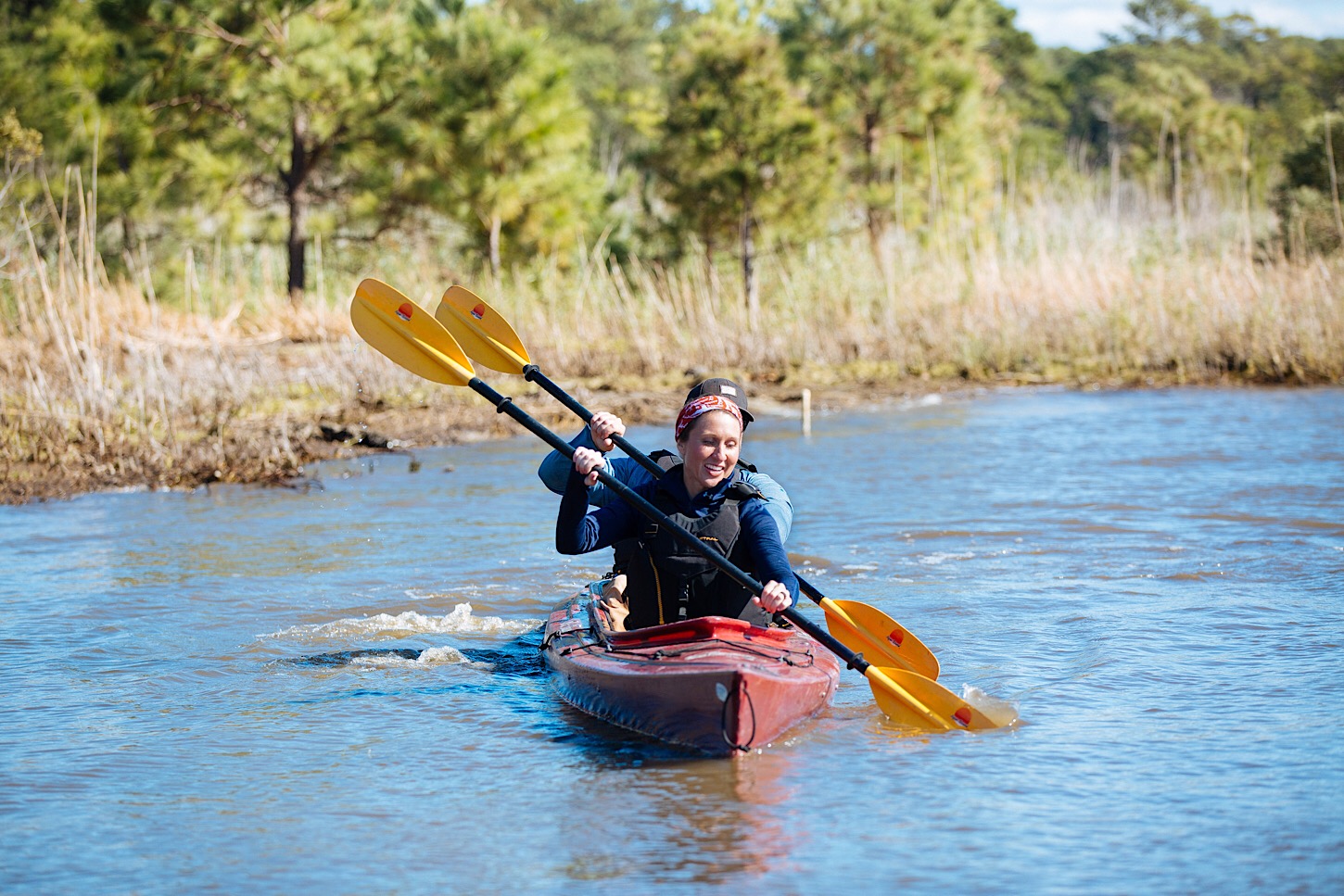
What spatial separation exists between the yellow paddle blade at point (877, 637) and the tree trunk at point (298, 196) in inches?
534

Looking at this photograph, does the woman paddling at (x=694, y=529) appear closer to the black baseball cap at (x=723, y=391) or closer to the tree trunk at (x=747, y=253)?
the black baseball cap at (x=723, y=391)

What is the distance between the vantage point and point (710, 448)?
5074mm

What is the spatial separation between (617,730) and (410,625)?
189 cm

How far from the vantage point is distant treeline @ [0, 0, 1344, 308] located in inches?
685

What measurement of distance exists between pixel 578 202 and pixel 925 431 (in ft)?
25.6

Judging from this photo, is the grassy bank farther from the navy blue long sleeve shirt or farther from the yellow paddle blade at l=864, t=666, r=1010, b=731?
the yellow paddle blade at l=864, t=666, r=1010, b=731

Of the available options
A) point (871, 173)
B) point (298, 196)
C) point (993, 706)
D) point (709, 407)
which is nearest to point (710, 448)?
point (709, 407)

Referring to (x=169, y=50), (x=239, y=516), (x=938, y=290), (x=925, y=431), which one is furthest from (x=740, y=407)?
(x=169, y=50)

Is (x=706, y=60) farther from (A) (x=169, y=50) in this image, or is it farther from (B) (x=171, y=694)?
(B) (x=171, y=694)

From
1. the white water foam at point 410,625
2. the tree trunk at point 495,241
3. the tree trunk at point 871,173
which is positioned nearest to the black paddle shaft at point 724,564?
the white water foam at point 410,625

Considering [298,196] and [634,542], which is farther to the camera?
[298,196]

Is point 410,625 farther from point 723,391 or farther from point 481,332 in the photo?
point 723,391

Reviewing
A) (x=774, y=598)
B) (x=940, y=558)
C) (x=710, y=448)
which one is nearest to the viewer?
(x=774, y=598)

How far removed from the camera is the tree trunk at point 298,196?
18.1m
